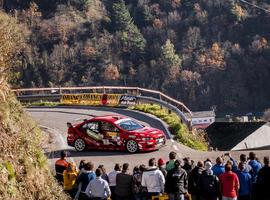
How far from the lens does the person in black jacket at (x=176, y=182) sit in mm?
11961

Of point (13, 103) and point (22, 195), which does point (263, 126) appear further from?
point (22, 195)

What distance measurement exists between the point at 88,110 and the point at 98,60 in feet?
302

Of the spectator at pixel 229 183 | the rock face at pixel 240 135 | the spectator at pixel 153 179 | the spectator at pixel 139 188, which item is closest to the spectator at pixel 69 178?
the spectator at pixel 139 188

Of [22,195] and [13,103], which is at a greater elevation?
[13,103]

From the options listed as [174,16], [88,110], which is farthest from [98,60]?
[88,110]

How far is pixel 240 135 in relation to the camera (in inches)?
1171

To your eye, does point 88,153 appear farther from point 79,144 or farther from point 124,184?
point 124,184

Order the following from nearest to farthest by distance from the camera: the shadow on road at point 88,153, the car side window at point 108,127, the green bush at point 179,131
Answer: the shadow on road at point 88,153 < the car side window at point 108,127 < the green bush at point 179,131

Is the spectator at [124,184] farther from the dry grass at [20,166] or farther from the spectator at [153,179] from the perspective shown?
the dry grass at [20,166]

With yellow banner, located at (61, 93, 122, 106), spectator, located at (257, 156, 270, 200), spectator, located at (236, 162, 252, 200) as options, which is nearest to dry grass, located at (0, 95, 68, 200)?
spectator, located at (236, 162, 252, 200)

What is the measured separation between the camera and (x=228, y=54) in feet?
433

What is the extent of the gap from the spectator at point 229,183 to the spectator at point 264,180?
501 mm

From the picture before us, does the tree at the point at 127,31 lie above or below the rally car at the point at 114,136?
above

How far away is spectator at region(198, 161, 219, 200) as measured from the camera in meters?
12.1
